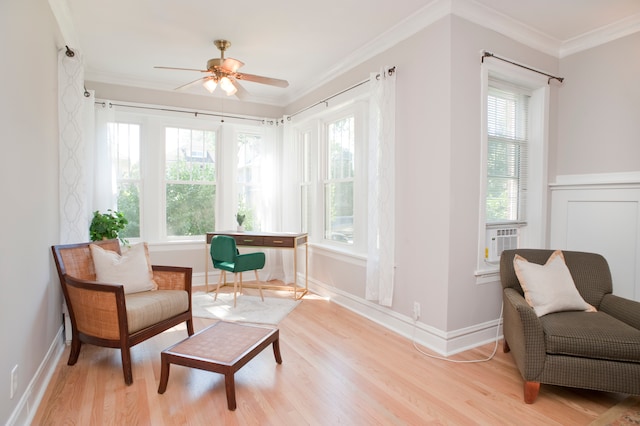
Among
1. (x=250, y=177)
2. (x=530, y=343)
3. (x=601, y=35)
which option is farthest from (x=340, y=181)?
(x=601, y=35)

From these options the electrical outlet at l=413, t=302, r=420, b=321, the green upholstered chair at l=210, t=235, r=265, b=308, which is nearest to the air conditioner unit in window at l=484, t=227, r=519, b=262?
the electrical outlet at l=413, t=302, r=420, b=321

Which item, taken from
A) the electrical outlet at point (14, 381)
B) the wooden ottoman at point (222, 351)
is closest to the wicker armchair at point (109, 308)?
the wooden ottoman at point (222, 351)

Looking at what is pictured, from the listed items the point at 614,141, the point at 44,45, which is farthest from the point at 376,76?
→ the point at 44,45

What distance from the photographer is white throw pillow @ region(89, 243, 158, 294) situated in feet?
9.39

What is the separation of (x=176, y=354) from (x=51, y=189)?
1.71 meters

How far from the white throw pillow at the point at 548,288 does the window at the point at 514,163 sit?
48 cm

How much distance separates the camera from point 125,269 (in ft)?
9.62

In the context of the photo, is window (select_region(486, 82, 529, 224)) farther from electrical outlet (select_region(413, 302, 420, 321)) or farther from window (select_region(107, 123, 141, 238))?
window (select_region(107, 123, 141, 238))

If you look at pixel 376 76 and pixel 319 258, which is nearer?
pixel 376 76

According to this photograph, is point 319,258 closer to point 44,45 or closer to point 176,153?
point 176,153

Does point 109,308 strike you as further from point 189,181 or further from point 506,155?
point 506,155

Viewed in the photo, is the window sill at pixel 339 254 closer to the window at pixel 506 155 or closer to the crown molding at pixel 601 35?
the window at pixel 506 155

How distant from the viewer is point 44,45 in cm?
253

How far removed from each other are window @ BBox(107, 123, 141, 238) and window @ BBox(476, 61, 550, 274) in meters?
4.23
